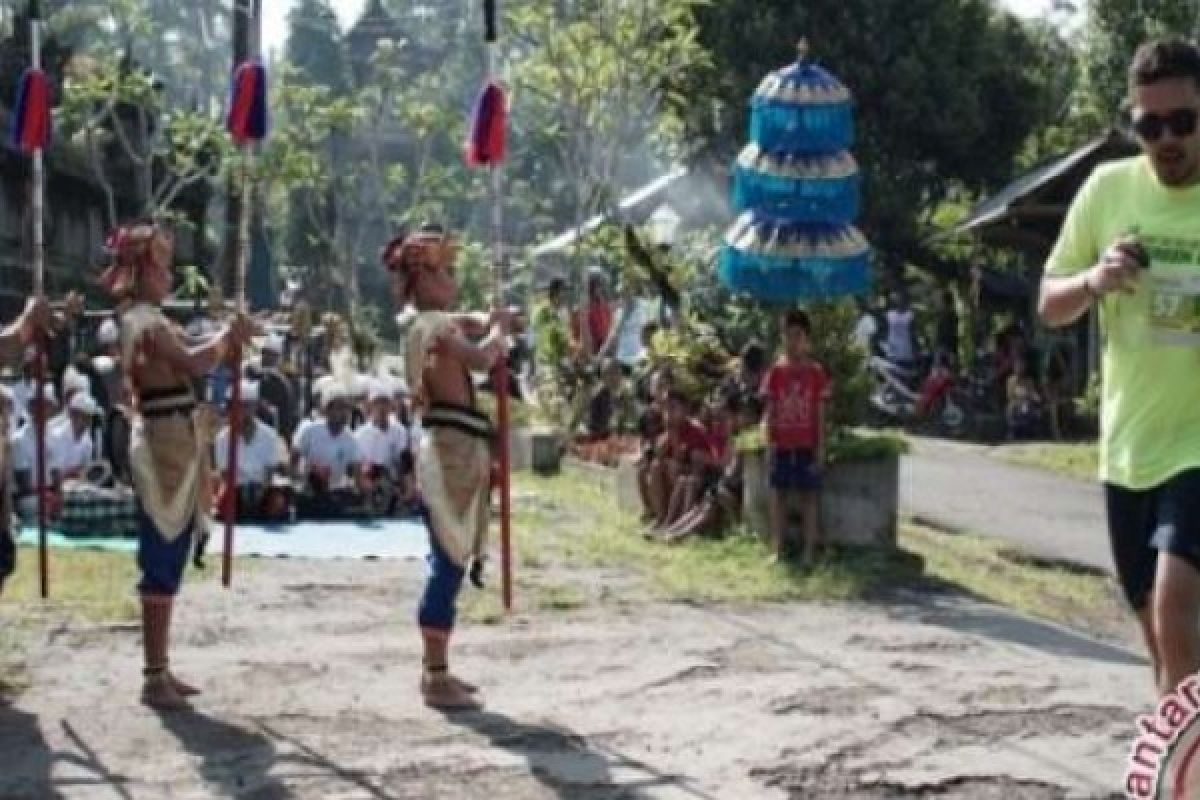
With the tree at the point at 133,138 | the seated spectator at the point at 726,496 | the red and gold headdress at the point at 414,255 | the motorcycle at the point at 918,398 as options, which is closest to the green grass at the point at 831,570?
the seated spectator at the point at 726,496

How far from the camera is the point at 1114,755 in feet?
23.5

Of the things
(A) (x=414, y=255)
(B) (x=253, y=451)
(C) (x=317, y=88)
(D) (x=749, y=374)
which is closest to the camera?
(A) (x=414, y=255)

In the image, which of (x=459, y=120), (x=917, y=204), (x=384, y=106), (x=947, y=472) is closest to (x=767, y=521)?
(x=947, y=472)

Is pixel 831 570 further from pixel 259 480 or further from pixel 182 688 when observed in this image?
pixel 259 480

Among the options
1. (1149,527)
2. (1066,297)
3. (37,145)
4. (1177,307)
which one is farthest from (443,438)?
(1177,307)

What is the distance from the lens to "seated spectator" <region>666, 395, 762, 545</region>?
1355cm

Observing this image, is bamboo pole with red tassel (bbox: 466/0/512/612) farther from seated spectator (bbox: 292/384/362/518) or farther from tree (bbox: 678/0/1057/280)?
tree (bbox: 678/0/1057/280)

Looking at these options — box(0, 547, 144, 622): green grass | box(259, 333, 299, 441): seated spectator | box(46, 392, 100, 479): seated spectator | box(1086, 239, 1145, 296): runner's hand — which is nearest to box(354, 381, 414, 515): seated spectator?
box(259, 333, 299, 441): seated spectator

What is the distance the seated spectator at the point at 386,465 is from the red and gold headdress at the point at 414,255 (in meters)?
8.33

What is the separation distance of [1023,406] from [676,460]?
1057 centimetres

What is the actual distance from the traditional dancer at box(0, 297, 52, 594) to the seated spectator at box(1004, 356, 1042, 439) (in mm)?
16869

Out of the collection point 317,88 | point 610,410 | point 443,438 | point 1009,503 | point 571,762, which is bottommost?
point 571,762

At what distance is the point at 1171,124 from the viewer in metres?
5.15

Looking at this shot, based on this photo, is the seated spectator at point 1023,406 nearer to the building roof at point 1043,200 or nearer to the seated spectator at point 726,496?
the building roof at point 1043,200
